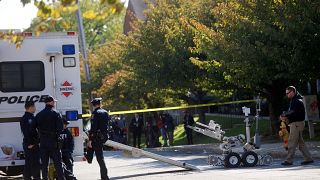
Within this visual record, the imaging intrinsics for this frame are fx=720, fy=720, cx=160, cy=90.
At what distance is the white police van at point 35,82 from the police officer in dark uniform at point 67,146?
0.38 metres

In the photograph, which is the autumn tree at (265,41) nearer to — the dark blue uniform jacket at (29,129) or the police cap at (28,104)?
the police cap at (28,104)

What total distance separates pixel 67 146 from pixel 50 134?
2.98ft

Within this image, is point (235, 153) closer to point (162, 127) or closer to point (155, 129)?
point (162, 127)

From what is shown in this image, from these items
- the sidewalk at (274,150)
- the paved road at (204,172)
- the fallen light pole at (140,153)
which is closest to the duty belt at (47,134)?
the fallen light pole at (140,153)

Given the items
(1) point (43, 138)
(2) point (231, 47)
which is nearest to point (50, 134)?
(1) point (43, 138)

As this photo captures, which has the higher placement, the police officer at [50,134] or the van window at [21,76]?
the van window at [21,76]

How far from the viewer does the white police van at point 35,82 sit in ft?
46.6

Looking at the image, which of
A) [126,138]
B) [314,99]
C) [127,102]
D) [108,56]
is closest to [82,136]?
[314,99]

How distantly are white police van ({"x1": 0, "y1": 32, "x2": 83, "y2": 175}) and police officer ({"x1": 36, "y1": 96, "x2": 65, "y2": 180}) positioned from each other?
1.12m

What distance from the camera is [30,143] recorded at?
1344cm

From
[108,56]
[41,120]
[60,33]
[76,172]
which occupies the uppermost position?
[108,56]

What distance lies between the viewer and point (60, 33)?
47.4 ft

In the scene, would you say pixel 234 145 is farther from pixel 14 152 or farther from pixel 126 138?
pixel 126 138

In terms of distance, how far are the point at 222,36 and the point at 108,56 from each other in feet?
77.7
